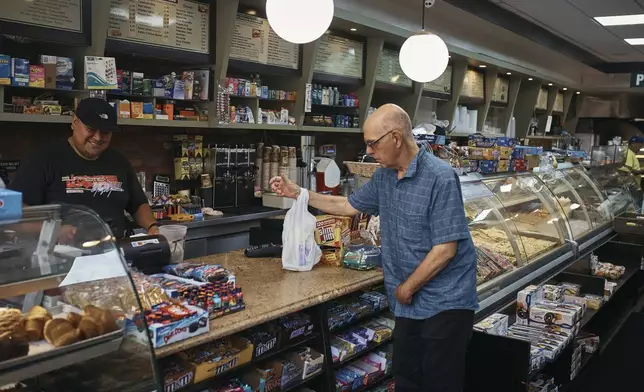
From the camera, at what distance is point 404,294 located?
8.13 ft

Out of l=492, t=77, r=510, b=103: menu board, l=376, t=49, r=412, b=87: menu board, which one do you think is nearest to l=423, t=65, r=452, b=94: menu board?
l=376, t=49, r=412, b=87: menu board

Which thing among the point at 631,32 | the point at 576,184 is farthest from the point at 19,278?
the point at 631,32

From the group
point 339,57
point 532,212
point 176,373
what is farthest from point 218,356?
point 339,57

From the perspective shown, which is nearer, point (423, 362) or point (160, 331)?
point (160, 331)

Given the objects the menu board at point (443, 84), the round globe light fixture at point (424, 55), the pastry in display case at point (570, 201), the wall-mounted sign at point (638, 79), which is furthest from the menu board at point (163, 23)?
the wall-mounted sign at point (638, 79)

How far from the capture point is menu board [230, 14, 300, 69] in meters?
4.59

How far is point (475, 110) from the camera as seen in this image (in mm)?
8430

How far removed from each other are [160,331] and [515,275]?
2743 mm

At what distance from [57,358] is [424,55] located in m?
3.73

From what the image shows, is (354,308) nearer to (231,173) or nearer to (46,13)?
(231,173)

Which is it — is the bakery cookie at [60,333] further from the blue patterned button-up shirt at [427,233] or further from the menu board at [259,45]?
the menu board at [259,45]

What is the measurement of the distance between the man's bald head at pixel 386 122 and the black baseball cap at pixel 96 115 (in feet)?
4.62

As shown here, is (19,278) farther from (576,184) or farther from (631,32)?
(631,32)

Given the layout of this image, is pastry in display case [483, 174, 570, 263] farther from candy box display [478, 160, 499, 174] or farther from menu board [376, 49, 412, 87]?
menu board [376, 49, 412, 87]
